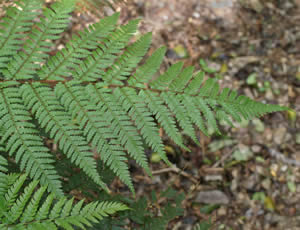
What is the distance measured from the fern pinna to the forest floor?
1.43m

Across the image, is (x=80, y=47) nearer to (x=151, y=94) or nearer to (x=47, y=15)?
(x=47, y=15)

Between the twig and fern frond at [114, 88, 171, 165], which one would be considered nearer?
fern frond at [114, 88, 171, 165]

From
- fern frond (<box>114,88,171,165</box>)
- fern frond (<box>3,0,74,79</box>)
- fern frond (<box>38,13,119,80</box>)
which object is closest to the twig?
fern frond (<box>114,88,171,165</box>)

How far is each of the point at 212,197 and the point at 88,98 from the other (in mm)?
2177

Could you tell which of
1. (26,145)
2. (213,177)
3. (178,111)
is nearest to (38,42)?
(26,145)

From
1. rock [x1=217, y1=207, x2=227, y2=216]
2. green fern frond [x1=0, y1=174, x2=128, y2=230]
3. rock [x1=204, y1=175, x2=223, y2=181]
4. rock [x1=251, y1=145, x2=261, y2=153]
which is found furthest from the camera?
rock [x1=251, y1=145, x2=261, y2=153]

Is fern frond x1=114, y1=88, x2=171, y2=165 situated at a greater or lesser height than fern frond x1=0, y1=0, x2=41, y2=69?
lesser

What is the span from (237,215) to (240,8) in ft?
9.94

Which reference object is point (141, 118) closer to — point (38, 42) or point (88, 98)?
point (88, 98)

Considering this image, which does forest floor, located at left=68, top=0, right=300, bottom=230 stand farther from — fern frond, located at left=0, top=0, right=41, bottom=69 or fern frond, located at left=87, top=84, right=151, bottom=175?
fern frond, located at left=0, top=0, right=41, bottom=69

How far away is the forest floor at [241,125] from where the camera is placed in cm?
336

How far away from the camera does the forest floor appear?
336 centimetres

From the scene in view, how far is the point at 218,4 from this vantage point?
14.5 ft

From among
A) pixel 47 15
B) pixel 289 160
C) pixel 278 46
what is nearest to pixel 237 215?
pixel 289 160
